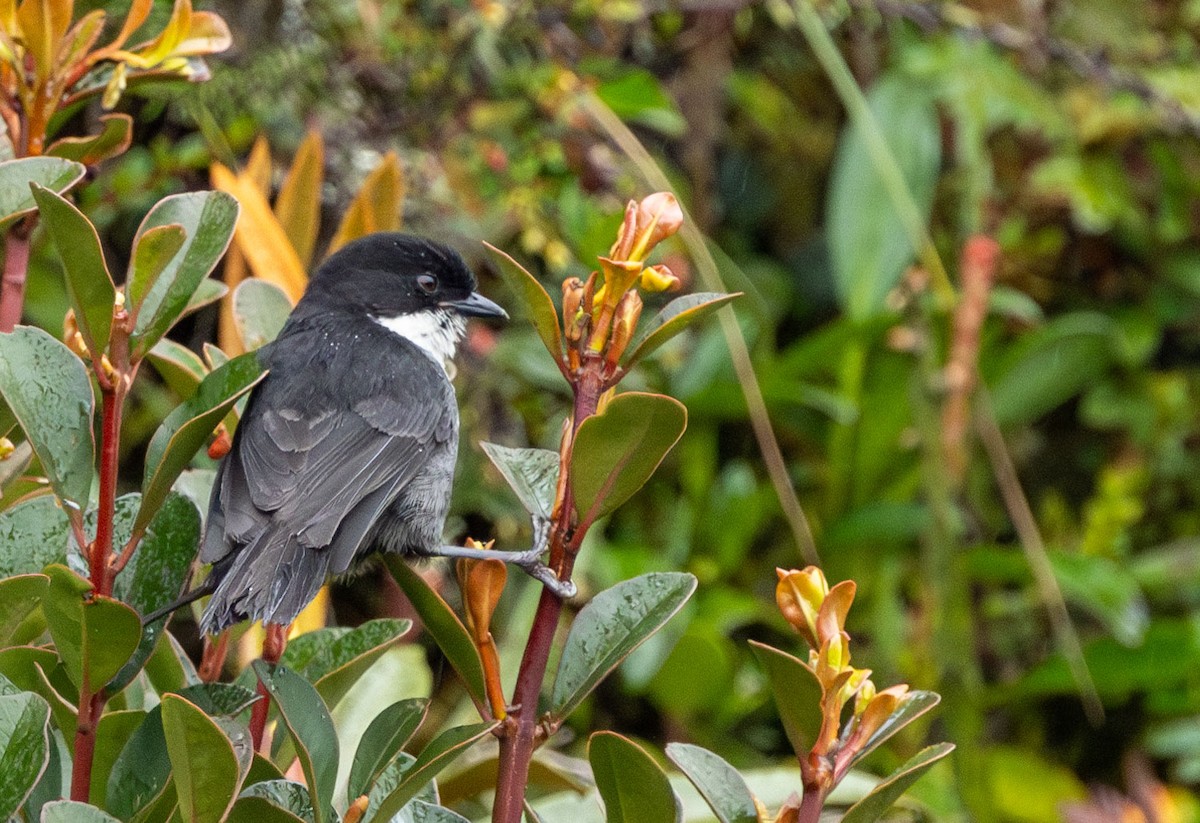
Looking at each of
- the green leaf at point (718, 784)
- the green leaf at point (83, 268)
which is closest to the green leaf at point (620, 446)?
the green leaf at point (718, 784)

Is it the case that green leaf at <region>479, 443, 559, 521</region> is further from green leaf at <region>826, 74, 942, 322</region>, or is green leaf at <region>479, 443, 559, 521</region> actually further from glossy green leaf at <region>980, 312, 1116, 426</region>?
glossy green leaf at <region>980, 312, 1116, 426</region>

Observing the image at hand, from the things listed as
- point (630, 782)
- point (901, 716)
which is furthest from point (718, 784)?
point (901, 716)

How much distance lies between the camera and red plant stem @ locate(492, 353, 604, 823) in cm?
130

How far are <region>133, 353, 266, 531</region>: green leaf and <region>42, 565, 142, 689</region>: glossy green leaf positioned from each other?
0.10 m

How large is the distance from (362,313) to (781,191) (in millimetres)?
2741

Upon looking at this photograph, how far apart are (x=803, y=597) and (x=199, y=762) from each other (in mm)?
558

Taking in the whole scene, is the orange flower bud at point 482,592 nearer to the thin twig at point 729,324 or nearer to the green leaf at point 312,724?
the green leaf at point 312,724

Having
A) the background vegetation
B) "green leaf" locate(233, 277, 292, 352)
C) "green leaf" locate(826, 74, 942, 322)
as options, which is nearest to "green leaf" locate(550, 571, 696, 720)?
"green leaf" locate(233, 277, 292, 352)

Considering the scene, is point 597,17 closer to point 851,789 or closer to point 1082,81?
point 1082,81

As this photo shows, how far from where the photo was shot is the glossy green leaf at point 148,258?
4.36 ft

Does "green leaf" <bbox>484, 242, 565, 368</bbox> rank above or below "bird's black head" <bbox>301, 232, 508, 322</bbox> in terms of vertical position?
above

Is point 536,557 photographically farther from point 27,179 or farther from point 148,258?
point 27,179

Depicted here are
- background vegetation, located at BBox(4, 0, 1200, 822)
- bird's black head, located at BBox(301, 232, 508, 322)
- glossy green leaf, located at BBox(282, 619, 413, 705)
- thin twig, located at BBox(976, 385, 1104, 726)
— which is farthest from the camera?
background vegetation, located at BBox(4, 0, 1200, 822)

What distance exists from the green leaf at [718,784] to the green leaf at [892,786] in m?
0.10
